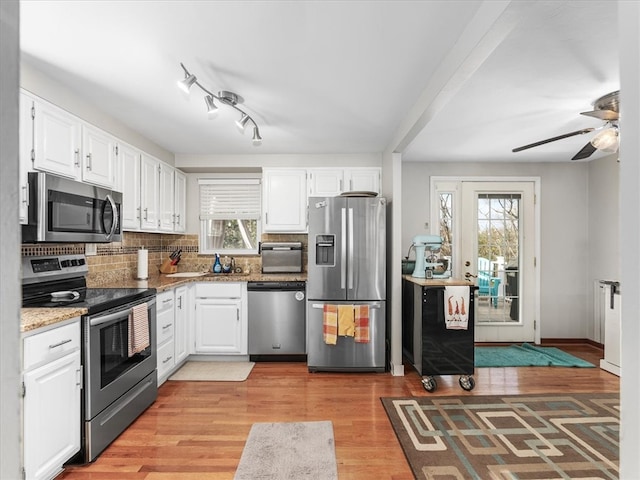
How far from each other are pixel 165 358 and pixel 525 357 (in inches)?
150

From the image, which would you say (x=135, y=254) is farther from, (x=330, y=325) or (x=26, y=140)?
(x=330, y=325)

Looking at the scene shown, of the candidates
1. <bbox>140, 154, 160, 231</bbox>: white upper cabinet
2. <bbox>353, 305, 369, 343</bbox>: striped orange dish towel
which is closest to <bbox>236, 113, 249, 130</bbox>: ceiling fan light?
<bbox>140, 154, 160, 231</bbox>: white upper cabinet

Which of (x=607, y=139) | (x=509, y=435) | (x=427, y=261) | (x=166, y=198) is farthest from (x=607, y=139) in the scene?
(x=166, y=198)

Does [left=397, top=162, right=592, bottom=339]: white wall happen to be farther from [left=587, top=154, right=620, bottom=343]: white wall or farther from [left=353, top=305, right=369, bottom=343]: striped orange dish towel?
[left=353, top=305, right=369, bottom=343]: striped orange dish towel

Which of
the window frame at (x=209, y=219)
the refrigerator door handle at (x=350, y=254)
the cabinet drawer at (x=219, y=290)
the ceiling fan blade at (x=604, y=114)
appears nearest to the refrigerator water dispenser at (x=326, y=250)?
the refrigerator door handle at (x=350, y=254)

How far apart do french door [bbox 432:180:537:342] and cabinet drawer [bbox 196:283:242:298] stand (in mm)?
2627

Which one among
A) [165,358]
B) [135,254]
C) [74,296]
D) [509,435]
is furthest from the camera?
[135,254]

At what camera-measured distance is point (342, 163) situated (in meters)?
4.22

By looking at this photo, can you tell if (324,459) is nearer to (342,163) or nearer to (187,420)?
(187,420)

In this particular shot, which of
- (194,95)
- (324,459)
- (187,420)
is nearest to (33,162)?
(194,95)

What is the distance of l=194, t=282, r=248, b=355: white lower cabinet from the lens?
3879 millimetres

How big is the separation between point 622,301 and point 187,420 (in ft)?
9.25

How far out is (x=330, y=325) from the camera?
3.59m

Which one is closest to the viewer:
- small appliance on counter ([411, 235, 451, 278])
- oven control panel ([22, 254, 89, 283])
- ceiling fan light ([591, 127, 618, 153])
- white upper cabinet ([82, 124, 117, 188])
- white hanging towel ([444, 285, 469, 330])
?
oven control panel ([22, 254, 89, 283])
